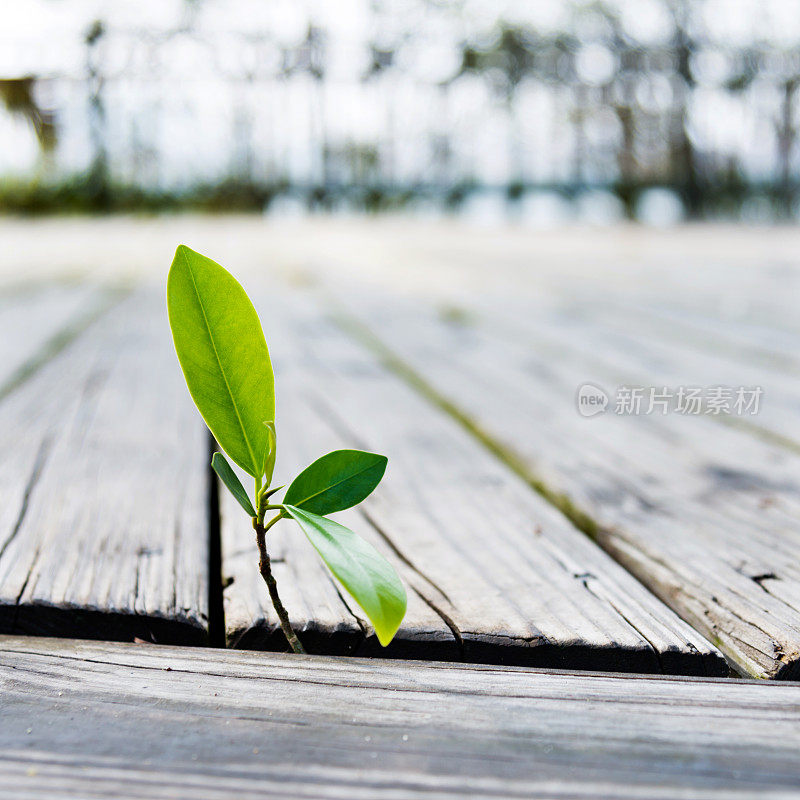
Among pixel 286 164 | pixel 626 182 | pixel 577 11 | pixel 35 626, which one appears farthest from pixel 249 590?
pixel 577 11

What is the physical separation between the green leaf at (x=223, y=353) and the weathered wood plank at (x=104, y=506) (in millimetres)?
130

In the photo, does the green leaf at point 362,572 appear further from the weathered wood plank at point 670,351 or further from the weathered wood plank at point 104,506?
the weathered wood plank at point 670,351

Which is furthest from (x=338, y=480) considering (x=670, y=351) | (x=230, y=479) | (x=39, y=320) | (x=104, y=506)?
(x=39, y=320)

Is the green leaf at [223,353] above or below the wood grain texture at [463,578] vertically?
above

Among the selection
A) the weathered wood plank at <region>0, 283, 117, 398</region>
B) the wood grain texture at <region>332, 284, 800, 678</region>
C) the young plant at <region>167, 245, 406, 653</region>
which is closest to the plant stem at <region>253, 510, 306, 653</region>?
the young plant at <region>167, 245, 406, 653</region>

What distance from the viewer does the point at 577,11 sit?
819 cm

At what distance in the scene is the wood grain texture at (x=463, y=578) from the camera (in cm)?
40

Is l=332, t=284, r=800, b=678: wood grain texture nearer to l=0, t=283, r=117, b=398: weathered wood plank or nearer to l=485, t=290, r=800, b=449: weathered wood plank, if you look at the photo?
l=485, t=290, r=800, b=449: weathered wood plank

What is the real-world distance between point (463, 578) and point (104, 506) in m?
0.28

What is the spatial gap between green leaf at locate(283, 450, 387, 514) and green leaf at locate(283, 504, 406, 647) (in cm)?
1

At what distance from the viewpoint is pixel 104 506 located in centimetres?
60

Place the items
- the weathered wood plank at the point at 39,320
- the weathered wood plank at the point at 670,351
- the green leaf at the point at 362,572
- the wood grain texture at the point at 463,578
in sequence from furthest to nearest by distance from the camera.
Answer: the weathered wood plank at the point at 39,320
the weathered wood plank at the point at 670,351
the wood grain texture at the point at 463,578
the green leaf at the point at 362,572

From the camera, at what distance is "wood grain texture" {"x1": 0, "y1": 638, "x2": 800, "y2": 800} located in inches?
11.3

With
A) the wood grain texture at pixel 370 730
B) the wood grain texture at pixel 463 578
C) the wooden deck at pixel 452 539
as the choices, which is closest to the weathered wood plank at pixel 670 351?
the wooden deck at pixel 452 539
